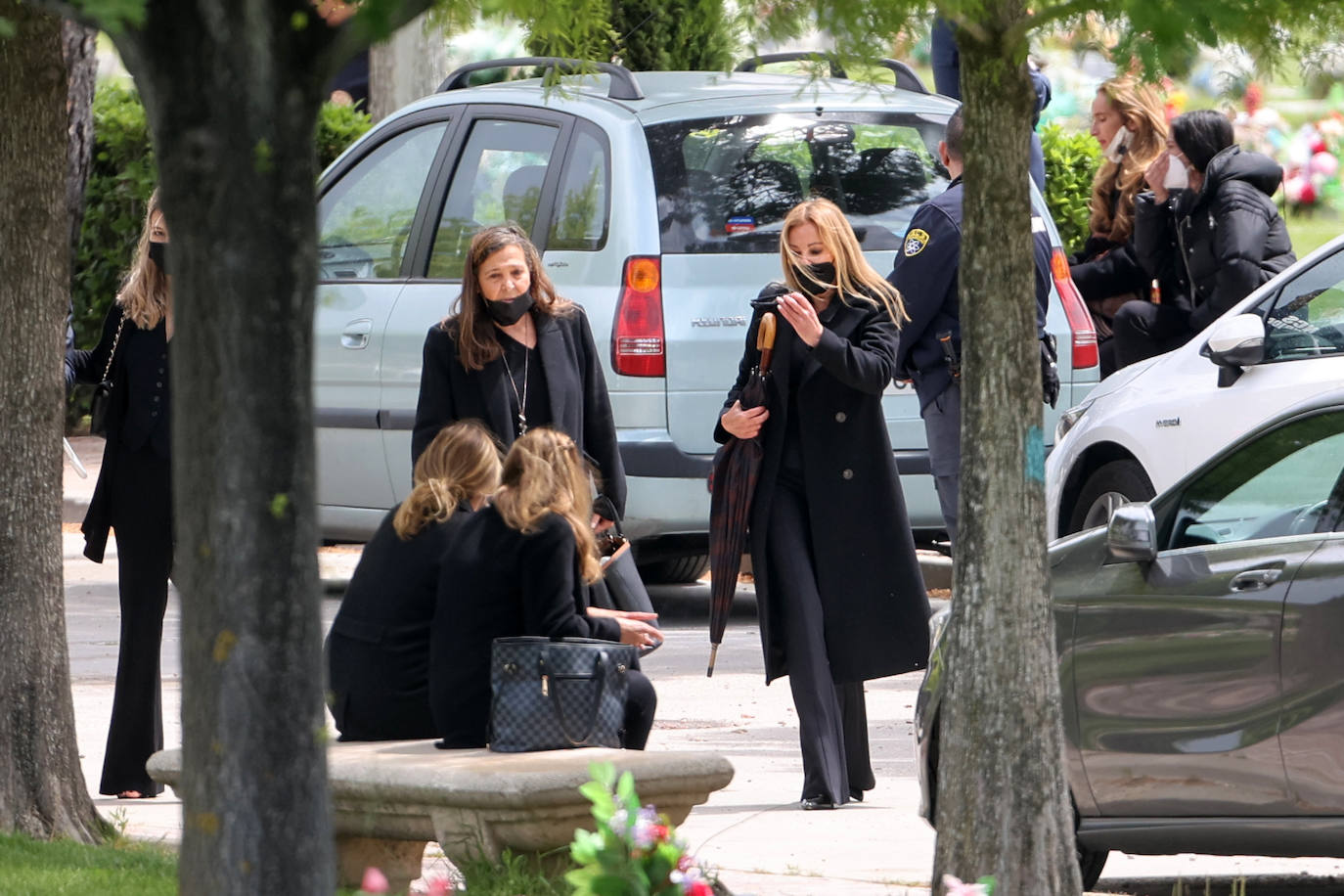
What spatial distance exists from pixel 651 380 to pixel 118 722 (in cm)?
285

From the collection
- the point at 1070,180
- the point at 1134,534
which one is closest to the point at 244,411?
the point at 1134,534

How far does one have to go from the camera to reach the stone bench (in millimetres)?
5090

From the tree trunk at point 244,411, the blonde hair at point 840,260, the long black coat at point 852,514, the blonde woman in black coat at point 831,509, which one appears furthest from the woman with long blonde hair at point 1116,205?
the tree trunk at point 244,411

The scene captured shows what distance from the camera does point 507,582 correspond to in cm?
562

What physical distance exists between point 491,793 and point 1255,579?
182cm

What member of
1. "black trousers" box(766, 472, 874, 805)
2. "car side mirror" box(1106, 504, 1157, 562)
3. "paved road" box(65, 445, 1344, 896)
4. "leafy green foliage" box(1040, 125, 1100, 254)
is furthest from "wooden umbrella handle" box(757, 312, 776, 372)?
"leafy green foliage" box(1040, 125, 1100, 254)

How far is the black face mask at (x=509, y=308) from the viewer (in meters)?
6.83


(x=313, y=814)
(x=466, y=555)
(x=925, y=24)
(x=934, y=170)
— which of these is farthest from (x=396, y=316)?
(x=313, y=814)

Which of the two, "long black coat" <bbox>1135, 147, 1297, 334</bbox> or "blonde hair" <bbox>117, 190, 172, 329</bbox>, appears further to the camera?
"long black coat" <bbox>1135, 147, 1297, 334</bbox>

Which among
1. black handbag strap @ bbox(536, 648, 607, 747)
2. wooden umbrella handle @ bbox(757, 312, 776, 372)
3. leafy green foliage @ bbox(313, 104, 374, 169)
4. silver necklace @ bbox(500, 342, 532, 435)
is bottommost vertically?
black handbag strap @ bbox(536, 648, 607, 747)

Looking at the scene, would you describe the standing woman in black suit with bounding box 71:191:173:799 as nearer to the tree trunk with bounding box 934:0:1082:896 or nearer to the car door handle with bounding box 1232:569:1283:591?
the tree trunk with bounding box 934:0:1082:896

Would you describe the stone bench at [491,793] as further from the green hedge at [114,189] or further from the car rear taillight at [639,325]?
the green hedge at [114,189]

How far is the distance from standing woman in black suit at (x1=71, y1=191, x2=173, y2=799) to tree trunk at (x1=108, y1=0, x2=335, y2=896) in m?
3.84

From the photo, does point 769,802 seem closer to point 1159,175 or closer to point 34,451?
point 34,451
